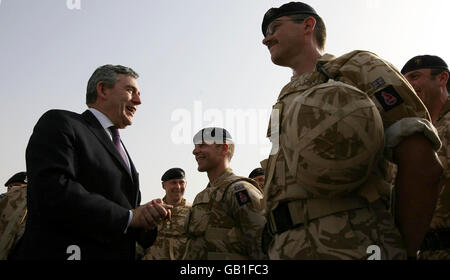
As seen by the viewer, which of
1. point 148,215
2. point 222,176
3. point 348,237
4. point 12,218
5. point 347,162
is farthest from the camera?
point 12,218

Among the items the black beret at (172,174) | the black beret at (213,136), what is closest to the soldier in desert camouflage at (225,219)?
the black beret at (213,136)

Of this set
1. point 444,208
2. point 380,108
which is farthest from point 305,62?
point 444,208

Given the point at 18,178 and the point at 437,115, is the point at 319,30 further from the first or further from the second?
the point at 18,178

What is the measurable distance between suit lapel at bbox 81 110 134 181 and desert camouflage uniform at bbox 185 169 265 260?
1.86 m

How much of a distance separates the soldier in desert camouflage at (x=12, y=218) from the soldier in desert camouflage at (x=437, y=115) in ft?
15.5

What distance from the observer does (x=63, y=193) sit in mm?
2391

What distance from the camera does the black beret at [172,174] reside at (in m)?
9.48

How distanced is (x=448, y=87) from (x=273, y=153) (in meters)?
3.18

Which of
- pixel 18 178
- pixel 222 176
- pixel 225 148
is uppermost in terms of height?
pixel 18 178

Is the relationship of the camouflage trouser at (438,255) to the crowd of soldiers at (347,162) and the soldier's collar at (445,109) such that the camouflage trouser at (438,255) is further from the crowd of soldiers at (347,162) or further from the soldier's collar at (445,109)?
the crowd of soldiers at (347,162)

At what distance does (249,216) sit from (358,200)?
7.94ft

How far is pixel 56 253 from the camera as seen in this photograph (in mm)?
2441
